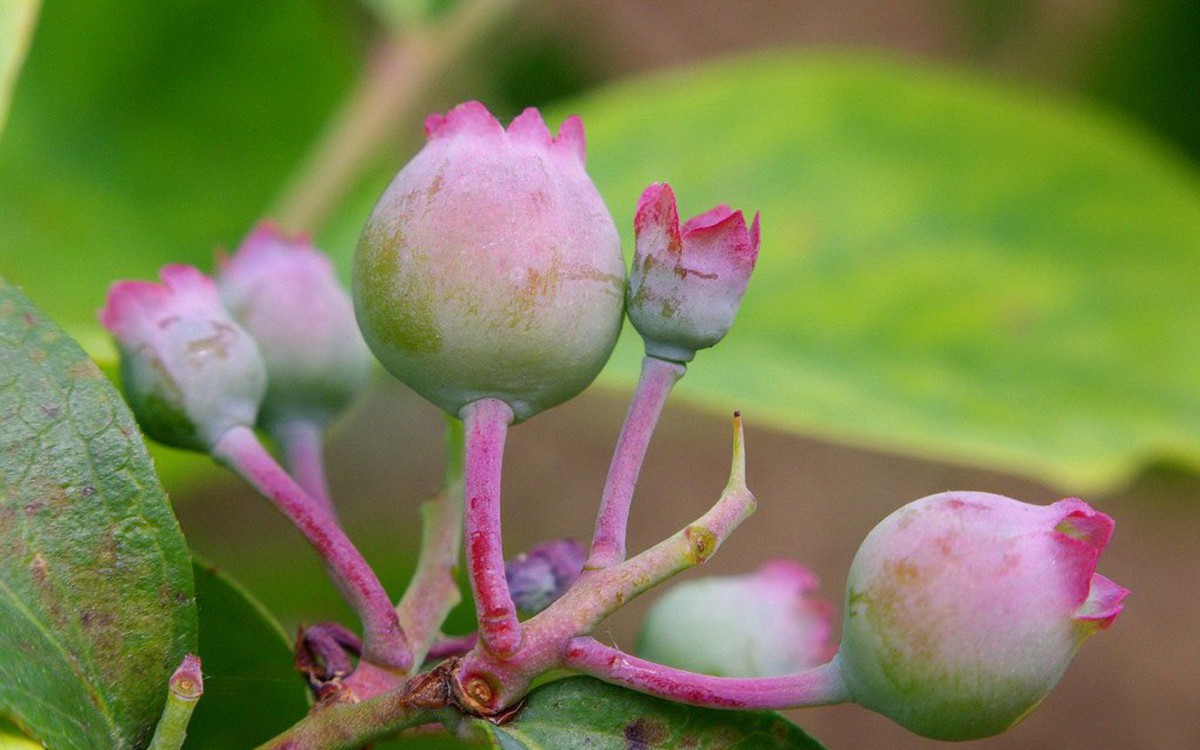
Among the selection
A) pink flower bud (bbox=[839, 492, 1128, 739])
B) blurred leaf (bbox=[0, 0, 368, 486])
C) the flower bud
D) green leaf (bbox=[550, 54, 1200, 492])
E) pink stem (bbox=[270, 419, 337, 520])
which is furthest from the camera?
blurred leaf (bbox=[0, 0, 368, 486])

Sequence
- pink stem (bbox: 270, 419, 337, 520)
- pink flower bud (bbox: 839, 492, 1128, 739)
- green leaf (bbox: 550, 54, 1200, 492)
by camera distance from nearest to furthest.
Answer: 1. pink flower bud (bbox: 839, 492, 1128, 739)
2. pink stem (bbox: 270, 419, 337, 520)
3. green leaf (bbox: 550, 54, 1200, 492)

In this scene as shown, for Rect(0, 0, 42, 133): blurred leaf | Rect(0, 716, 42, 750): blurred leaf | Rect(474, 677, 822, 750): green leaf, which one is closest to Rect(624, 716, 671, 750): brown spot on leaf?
Rect(474, 677, 822, 750): green leaf

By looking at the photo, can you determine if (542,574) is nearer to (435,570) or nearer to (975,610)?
(435,570)

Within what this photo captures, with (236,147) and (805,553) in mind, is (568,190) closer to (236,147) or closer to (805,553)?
(236,147)

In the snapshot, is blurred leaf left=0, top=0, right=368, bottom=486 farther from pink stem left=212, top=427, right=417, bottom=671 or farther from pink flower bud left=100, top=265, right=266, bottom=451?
pink stem left=212, top=427, right=417, bottom=671

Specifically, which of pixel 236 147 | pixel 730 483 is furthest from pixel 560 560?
pixel 236 147

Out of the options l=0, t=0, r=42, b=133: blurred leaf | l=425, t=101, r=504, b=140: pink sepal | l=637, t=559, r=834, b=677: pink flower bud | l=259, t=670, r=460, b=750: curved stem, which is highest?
l=0, t=0, r=42, b=133: blurred leaf
